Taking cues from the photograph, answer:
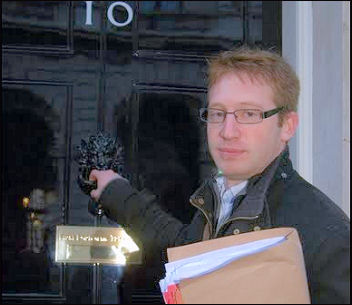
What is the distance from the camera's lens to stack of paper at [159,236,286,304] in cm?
141

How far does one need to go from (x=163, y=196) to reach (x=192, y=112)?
0.41 m

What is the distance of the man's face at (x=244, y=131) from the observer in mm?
1850

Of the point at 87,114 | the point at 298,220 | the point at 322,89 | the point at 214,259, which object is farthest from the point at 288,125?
the point at 87,114

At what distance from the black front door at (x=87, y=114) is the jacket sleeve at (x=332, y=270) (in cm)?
171

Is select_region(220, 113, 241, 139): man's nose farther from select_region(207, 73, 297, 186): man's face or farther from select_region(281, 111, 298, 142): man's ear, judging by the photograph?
select_region(281, 111, 298, 142): man's ear

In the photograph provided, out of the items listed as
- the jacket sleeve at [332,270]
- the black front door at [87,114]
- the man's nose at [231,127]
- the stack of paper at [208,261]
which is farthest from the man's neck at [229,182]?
the black front door at [87,114]

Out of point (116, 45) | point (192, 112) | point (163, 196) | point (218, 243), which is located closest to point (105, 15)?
point (116, 45)

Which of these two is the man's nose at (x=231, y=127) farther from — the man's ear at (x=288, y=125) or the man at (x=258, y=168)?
the man's ear at (x=288, y=125)

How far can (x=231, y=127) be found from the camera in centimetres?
186

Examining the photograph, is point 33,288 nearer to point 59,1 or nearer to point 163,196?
point 163,196

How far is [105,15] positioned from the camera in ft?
10.9

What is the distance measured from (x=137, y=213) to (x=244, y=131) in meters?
0.61

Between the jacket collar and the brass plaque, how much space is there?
132 centimetres

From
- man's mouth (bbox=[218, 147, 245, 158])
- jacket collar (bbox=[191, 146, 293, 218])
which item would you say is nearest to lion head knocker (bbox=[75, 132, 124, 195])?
jacket collar (bbox=[191, 146, 293, 218])
